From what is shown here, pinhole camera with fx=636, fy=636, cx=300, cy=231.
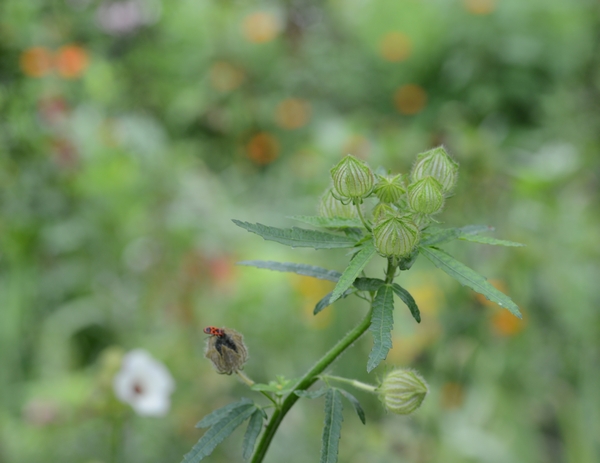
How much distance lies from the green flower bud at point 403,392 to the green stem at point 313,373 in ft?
0.34

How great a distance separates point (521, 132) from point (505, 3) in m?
1.04

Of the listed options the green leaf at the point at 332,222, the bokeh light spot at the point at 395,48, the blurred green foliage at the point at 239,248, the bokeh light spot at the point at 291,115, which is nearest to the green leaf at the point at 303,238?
the green leaf at the point at 332,222

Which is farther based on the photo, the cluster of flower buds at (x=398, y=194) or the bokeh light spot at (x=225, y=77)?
the bokeh light spot at (x=225, y=77)

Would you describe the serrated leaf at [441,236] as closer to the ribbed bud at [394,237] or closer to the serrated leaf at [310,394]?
the ribbed bud at [394,237]

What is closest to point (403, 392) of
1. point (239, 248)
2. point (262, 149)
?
point (239, 248)

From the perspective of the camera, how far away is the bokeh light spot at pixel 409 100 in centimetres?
457

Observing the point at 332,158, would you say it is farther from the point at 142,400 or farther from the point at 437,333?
the point at 142,400

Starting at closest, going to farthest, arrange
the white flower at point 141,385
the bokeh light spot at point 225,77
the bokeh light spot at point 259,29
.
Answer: the white flower at point 141,385 → the bokeh light spot at point 225,77 → the bokeh light spot at point 259,29

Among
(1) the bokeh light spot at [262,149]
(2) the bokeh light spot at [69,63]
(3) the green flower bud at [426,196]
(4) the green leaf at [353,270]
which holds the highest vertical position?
(3) the green flower bud at [426,196]

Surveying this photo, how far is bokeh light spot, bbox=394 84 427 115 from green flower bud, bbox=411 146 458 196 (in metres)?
3.95

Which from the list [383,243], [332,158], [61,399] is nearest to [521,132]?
[332,158]

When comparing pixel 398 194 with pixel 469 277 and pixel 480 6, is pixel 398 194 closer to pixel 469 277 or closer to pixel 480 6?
pixel 469 277

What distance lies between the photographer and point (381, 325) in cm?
64

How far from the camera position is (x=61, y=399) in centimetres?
218
